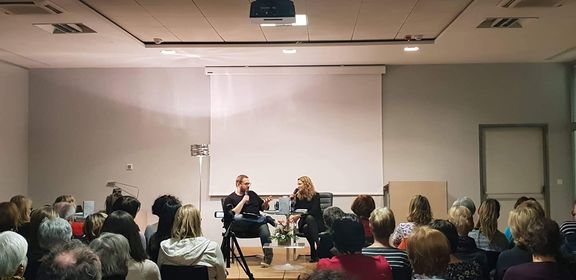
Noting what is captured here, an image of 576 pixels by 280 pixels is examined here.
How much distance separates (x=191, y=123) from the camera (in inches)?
378

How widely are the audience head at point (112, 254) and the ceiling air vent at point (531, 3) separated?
14.1ft

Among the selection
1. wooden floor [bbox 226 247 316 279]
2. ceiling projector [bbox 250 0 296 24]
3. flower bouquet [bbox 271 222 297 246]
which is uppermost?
ceiling projector [bbox 250 0 296 24]

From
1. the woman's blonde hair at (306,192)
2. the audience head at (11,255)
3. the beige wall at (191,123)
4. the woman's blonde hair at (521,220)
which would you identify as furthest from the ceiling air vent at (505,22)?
the audience head at (11,255)

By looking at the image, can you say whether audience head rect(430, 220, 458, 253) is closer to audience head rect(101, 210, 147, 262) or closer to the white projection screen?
audience head rect(101, 210, 147, 262)

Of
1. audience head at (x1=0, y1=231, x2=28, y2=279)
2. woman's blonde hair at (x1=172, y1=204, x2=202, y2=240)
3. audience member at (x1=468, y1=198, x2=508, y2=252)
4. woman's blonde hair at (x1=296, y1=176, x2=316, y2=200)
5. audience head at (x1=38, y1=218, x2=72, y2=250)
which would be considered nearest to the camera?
audience head at (x1=0, y1=231, x2=28, y2=279)

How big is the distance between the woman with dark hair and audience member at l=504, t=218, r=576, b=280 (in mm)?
1970

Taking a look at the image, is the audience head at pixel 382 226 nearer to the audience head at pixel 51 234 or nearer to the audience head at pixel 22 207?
the audience head at pixel 51 234

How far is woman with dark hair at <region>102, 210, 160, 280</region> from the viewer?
137 inches

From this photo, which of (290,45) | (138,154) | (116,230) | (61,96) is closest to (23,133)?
(61,96)

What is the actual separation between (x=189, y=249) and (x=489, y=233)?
2388 mm

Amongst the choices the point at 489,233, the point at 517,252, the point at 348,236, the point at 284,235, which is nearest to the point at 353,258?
the point at 348,236

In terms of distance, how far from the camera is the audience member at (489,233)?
482 cm

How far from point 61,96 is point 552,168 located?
788cm

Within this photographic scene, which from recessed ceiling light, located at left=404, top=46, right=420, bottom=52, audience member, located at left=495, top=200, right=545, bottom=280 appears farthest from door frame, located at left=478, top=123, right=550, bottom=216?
audience member, located at left=495, top=200, right=545, bottom=280
